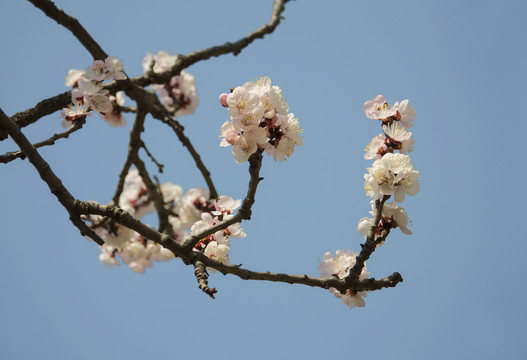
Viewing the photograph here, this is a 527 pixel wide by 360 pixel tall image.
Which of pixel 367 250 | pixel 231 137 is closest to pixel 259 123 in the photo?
pixel 231 137

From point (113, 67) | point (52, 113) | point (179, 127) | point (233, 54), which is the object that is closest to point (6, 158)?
point (52, 113)

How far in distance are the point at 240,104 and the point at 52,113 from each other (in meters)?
1.67

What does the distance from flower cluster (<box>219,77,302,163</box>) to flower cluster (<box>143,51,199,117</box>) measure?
3781 mm

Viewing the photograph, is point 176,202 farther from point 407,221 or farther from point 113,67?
point 407,221

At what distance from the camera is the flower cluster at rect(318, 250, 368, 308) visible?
2.72 meters

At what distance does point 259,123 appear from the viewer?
2264 millimetres

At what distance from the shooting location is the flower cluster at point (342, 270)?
2.72 m

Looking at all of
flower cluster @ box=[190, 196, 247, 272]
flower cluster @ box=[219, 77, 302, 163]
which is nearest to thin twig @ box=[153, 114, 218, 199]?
flower cluster @ box=[190, 196, 247, 272]

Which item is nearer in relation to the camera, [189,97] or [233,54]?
[233,54]

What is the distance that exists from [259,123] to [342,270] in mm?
1092

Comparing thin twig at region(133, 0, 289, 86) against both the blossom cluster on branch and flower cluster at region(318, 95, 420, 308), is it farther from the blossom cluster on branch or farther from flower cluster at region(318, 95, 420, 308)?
flower cluster at region(318, 95, 420, 308)

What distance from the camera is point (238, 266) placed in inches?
90.5

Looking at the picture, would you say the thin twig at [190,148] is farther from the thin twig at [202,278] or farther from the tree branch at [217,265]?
the thin twig at [202,278]

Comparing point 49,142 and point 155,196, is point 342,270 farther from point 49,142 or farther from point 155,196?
point 155,196
